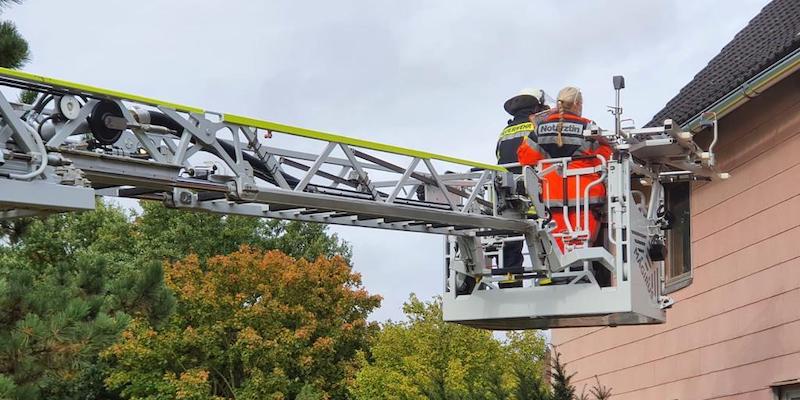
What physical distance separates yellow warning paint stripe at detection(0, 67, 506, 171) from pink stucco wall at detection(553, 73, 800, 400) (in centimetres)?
299

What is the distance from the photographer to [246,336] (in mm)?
34375

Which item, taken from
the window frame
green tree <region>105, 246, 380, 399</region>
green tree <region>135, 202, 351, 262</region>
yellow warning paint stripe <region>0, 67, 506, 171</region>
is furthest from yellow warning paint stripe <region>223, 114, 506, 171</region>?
green tree <region>135, 202, 351, 262</region>

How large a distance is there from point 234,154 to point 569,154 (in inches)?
125

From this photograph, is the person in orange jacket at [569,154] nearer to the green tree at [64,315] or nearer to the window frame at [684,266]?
the window frame at [684,266]

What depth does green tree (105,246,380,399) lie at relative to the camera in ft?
114

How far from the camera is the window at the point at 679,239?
1344 cm

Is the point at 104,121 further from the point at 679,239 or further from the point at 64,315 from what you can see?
the point at 679,239

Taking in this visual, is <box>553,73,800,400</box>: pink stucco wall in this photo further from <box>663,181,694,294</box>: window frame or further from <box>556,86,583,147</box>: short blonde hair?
<box>556,86,583,147</box>: short blonde hair

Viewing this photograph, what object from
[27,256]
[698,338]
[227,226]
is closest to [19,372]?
[698,338]

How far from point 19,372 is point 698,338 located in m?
6.70

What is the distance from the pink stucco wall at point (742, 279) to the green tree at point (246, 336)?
21.6 m

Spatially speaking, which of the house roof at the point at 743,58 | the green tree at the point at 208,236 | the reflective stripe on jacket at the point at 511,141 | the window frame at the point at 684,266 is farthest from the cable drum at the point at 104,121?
the green tree at the point at 208,236

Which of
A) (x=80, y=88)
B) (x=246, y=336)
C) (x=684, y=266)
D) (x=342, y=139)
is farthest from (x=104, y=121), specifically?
(x=246, y=336)

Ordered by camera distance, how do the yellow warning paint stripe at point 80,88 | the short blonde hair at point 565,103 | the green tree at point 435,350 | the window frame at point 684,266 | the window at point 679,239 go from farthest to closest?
the green tree at point 435,350 → the window at point 679,239 → the window frame at point 684,266 → the short blonde hair at point 565,103 → the yellow warning paint stripe at point 80,88
